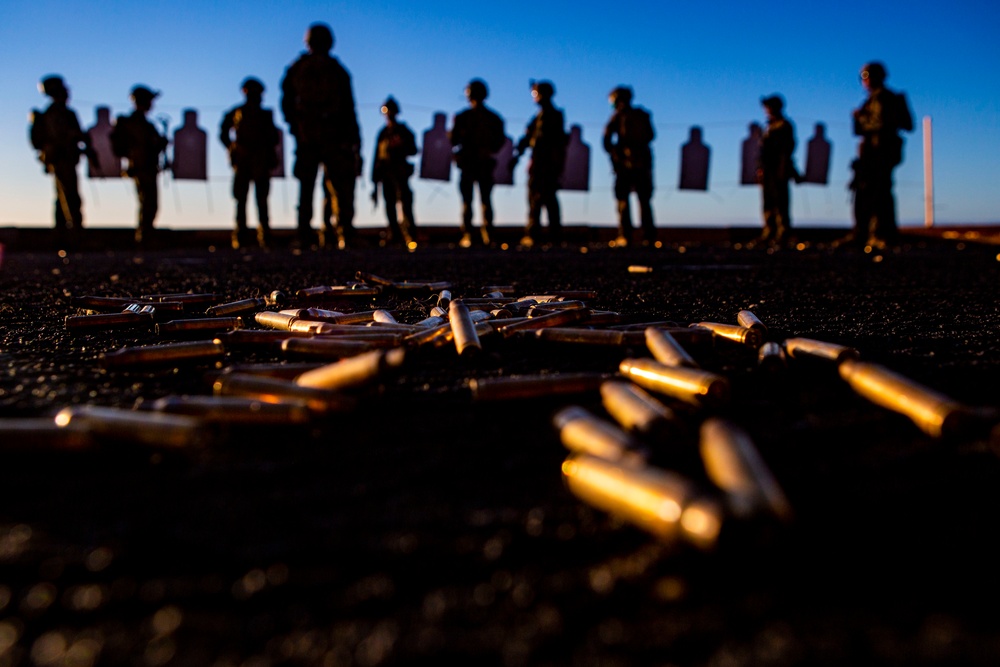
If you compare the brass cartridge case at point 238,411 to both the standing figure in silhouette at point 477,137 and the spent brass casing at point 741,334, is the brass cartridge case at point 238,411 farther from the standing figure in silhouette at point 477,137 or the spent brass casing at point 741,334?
the standing figure in silhouette at point 477,137

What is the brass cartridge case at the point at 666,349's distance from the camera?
7.63ft

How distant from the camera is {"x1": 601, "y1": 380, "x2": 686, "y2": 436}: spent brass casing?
1.70 metres

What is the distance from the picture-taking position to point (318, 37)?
1135cm

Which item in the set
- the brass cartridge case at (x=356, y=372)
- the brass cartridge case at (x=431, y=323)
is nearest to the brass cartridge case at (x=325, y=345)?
the brass cartridge case at (x=431, y=323)

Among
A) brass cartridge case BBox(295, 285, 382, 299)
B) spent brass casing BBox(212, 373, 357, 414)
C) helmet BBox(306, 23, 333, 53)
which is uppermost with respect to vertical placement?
helmet BBox(306, 23, 333, 53)

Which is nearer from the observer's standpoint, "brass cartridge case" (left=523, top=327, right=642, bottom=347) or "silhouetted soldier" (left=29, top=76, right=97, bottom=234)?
"brass cartridge case" (left=523, top=327, right=642, bottom=347)

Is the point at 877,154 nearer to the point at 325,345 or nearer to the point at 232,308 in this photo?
the point at 232,308

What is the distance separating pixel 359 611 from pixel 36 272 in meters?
8.28

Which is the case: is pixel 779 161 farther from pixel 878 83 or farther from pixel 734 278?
pixel 734 278

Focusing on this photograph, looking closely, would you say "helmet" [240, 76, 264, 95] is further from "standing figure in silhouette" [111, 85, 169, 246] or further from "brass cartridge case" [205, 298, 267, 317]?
"brass cartridge case" [205, 298, 267, 317]

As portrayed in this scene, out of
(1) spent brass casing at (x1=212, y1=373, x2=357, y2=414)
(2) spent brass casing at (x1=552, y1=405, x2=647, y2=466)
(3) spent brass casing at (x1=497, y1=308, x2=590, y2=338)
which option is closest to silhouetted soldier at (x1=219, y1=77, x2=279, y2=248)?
(3) spent brass casing at (x1=497, y1=308, x2=590, y2=338)

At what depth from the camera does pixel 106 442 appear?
1.65 meters

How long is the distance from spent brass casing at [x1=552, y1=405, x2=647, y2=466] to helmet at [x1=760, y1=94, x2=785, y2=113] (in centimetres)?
1446

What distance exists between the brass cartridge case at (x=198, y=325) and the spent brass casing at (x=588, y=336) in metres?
1.32
